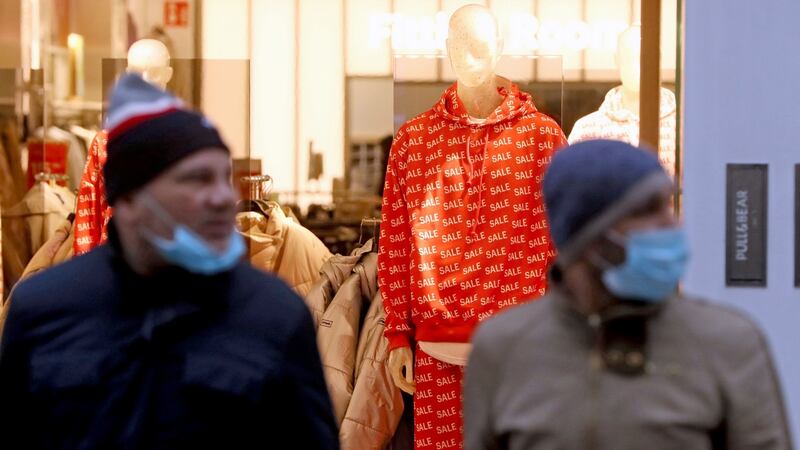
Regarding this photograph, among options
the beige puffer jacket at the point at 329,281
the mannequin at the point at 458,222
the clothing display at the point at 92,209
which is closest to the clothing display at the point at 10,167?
the clothing display at the point at 92,209

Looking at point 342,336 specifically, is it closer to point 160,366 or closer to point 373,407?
point 373,407

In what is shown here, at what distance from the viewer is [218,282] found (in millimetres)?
2031

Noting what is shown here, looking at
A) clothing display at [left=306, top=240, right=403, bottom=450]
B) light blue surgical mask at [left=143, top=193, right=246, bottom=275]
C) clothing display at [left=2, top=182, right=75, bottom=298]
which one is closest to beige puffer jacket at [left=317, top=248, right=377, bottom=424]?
clothing display at [left=306, top=240, right=403, bottom=450]

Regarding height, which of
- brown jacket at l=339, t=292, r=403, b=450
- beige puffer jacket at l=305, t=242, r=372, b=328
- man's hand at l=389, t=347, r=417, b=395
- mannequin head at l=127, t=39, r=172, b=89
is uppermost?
mannequin head at l=127, t=39, r=172, b=89

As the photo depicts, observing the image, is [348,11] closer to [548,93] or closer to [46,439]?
[548,93]

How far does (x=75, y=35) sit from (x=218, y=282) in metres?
3.90

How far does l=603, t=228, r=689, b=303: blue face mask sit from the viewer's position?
5.86 ft

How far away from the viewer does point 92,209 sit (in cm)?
418

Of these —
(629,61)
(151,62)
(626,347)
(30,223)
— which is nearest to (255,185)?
(151,62)

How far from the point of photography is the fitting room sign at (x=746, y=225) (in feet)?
10.0

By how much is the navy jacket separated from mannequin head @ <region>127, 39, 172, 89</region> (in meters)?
2.47

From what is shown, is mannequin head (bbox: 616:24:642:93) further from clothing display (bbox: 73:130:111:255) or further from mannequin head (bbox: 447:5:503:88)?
clothing display (bbox: 73:130:111:255)

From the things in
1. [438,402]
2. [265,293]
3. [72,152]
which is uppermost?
[72,152]

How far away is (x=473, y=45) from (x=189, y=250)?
1.93 meters
